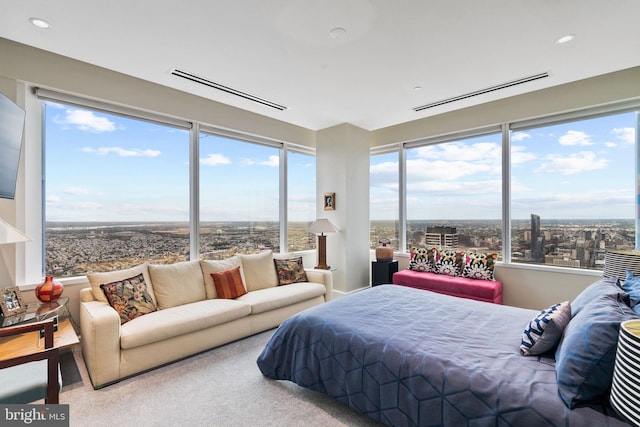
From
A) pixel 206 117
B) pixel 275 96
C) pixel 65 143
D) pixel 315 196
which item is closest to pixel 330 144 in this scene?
pixel 315 196

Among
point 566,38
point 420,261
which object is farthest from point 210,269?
point 566,38

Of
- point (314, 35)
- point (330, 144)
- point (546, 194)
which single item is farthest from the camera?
point (330, 144)

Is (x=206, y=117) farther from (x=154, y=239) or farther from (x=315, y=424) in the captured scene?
(x=315, y=424)

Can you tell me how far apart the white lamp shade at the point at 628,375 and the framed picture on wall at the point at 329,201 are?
3953 millimetres

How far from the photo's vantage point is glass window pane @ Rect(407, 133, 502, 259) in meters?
4.32

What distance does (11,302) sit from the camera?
7.79ft

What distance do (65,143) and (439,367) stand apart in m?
3.94

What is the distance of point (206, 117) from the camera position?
3967 millimetres

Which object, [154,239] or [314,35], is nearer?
[314,35]

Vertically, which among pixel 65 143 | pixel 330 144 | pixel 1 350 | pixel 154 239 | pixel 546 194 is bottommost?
pixel 1 350

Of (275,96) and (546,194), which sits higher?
(275,96)

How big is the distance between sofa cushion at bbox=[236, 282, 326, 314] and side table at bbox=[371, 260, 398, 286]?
1145 millimetres

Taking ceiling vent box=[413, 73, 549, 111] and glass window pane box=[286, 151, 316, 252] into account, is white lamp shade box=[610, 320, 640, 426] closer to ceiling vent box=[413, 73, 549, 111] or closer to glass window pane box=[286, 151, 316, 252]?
ceiling vent box=[413, 73, 549, 111]

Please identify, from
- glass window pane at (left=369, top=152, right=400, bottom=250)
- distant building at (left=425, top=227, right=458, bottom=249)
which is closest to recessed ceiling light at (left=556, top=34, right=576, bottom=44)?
distant building at (left=425, top=227, right=458, bottom=249)
